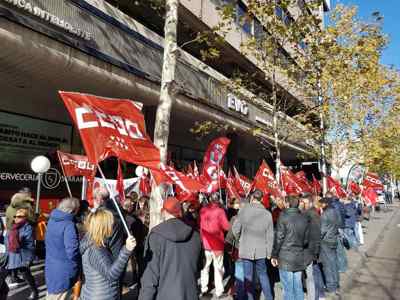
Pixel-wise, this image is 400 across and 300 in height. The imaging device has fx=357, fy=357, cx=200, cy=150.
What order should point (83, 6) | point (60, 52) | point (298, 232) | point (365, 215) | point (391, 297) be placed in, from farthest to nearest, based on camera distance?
point (365, 215) → point (83, 6) → point (60, 52) → point (391, 297) → point (298, 232)

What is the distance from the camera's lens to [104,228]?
3.58 m

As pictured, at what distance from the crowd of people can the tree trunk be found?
0.67m

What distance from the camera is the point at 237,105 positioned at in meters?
15.9

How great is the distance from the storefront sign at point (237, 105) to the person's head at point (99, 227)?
12.0 m

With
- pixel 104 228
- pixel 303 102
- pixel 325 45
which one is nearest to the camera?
pixel 104 228

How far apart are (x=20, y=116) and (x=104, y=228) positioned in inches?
360

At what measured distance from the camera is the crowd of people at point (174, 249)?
3.40 meters

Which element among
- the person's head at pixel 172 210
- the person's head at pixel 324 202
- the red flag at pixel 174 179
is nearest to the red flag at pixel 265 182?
the person's head at pixel 324 202

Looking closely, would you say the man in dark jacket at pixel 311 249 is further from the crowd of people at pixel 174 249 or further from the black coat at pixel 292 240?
the black coat at pixel 292 240

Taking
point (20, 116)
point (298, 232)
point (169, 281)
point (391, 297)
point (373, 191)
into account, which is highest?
point (20, 116)

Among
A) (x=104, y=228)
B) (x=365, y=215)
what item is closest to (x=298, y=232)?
(x=104, y=228)

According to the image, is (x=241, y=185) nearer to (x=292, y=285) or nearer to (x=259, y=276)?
(x=259, y=276)

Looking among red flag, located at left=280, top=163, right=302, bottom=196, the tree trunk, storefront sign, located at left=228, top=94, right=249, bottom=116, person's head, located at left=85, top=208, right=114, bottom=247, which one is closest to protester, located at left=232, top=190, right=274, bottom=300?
the tree trunk

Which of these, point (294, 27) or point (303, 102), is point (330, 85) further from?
point (294, 27)
